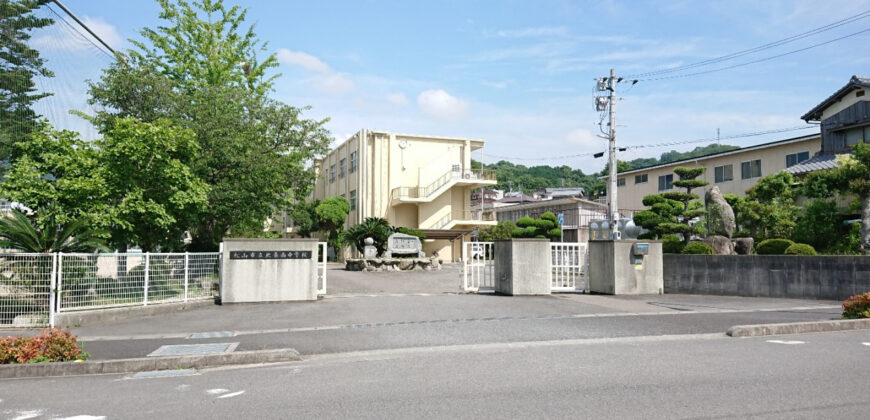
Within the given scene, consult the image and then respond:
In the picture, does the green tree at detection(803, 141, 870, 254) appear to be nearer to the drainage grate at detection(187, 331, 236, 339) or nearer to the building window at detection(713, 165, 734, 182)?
the building window at detection(713, 165, 734, 182)

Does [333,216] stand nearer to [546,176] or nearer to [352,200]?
[352,200]

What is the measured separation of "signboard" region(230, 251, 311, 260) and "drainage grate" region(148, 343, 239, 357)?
18.0 feet

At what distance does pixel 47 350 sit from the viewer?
24.4 ft

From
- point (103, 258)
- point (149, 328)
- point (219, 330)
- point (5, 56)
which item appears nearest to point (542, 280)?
point (219, 330)

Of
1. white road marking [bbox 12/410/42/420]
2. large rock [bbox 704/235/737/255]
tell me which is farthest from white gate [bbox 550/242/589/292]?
white road marking [bbox 12/410/42/420]

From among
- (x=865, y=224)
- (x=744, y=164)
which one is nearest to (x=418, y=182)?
(x=744, y=164)

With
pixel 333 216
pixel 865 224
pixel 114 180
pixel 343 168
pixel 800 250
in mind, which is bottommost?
pixel 800 250

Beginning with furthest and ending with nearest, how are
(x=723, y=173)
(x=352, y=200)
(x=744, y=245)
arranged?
(x=352, y=200) < (x=723, y=173) < (x=744, y=245)

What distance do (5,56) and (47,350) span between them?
16.4 meters

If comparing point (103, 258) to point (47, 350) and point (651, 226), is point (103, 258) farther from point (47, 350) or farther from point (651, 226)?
point (651, 226)

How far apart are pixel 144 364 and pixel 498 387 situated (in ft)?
16.0

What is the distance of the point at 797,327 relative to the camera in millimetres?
10164

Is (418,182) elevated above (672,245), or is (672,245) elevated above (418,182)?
(418,182)

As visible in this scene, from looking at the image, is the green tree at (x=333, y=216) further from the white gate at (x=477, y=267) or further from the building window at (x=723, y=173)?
the building window at (x=723, y=173)
